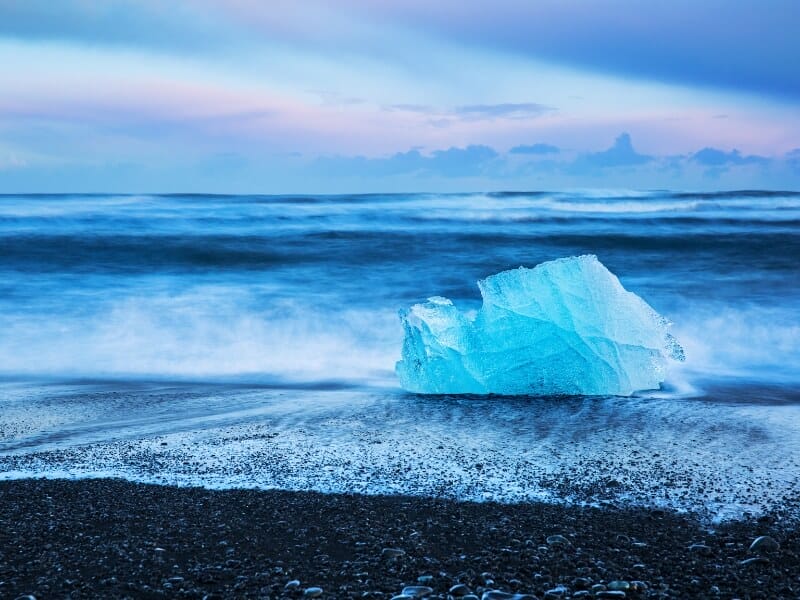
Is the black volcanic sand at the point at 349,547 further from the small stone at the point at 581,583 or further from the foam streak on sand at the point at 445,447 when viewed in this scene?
the foam streak on sand at the point at 445,447

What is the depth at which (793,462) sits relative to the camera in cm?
402

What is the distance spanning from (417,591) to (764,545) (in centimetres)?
130

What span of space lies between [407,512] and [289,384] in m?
3.20

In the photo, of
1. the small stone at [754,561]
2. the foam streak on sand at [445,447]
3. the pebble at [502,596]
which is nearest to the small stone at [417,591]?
the pebble at [502,596]

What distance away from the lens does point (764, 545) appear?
9.52 feet

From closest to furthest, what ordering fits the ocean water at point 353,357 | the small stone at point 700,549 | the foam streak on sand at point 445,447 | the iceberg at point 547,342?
the small stone at point 700,549, the foam streak on sand at point 445,447, the ocean water at point 353,357, the iceberg at point 547,342

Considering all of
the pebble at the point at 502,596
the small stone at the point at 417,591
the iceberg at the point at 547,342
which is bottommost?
the pebble at the point at 502,596

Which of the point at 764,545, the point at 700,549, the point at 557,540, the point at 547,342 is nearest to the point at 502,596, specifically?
the point at 557,540

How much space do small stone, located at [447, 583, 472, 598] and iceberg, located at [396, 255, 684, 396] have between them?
311 centimetres

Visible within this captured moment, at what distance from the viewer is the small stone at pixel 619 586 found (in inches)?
98.5

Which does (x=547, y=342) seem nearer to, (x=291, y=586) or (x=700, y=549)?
(x=700, y=549)

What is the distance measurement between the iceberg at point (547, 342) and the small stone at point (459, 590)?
3.11 meters

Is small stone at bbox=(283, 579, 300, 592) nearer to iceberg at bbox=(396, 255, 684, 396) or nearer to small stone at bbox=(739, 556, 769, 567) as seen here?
small stone at bbox=(739, 556, 769, 567)

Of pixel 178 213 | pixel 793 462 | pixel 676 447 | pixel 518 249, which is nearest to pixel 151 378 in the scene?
pixel 676 447
